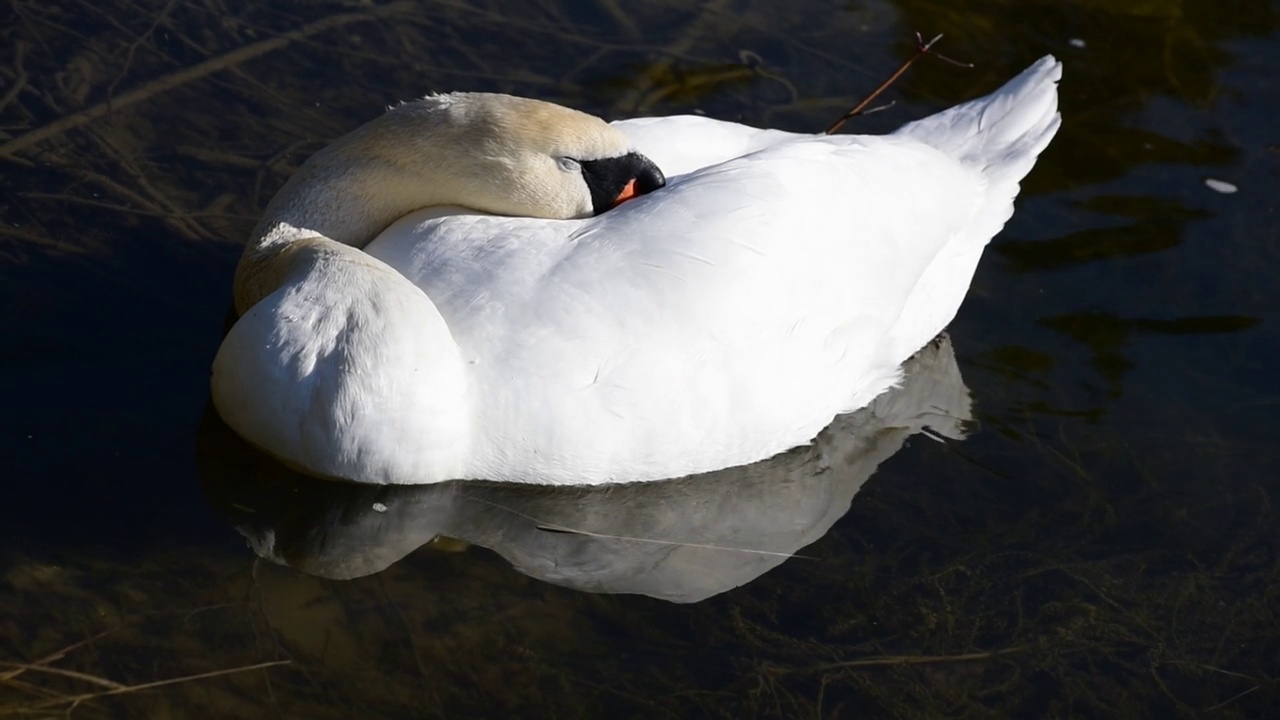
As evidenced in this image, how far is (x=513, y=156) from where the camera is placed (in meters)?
4.98

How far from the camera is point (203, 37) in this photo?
6840mm

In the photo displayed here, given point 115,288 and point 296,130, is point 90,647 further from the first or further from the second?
point 296,130

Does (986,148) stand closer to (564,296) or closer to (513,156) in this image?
(513,156)

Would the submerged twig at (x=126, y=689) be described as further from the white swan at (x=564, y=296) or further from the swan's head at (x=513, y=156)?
the swan's head at (x=513, y=156)

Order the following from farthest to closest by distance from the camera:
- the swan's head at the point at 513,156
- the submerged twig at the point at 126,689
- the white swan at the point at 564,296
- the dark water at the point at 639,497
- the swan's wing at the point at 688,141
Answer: the swan's wing at the point at 688,141
the swan's head at the point at 513,156
the white swan at the point at 564,296
the dark water at the point at 639,497
the submerged twig at the point at 126,689

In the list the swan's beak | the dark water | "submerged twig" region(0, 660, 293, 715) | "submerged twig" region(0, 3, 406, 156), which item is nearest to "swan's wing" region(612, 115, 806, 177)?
the swan's beak

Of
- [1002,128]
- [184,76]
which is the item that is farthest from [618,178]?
[184,76]

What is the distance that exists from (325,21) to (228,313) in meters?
→ 2.12

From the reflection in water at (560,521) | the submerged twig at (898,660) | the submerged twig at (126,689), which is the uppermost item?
the submerged twig at (126,689)

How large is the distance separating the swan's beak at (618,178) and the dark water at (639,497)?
976mm

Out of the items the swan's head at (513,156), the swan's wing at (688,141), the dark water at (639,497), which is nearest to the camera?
the dark water at (639,497)

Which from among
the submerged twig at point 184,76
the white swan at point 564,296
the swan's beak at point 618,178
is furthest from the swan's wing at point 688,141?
the submerged twig at point 184,76

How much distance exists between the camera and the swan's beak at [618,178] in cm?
502

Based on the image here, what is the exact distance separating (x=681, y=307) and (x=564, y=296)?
1.18ft
